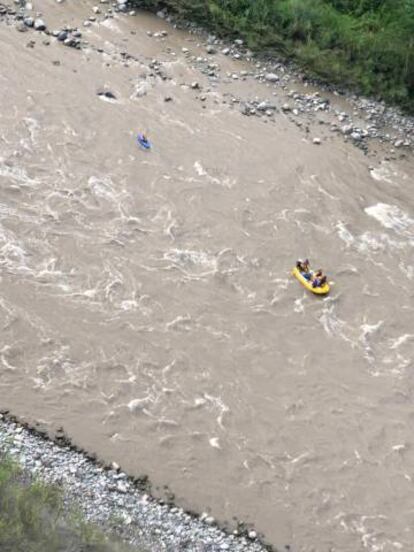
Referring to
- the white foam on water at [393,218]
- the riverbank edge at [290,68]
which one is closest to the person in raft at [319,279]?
the white foam on water at [393,218]

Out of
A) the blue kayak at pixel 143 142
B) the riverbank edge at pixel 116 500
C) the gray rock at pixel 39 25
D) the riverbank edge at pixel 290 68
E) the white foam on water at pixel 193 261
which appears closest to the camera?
the riverbank edge at pixel 116 500

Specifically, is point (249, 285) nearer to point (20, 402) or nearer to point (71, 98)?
point (20, 402)

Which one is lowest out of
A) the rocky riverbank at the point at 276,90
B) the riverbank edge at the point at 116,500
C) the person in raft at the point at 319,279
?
the riverbank edge at the point at 116,500

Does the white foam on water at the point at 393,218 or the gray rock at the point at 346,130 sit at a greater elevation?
the gray rock at the point at 346,130

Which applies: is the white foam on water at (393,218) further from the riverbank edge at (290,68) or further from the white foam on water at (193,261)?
the white foam on water at (193,261)

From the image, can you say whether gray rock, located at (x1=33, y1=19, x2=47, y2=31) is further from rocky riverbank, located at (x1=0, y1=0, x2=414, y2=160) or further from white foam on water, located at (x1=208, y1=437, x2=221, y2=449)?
white foam on water, located at (x1=208, y1=437, x2=221, y2=449)

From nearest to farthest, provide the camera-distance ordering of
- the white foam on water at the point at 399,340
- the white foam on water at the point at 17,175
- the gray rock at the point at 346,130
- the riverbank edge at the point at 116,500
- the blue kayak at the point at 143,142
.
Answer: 1. the riverbank edge at the point at 116,500
2. the white foam on water at the point at 399,340
3. the white foam on water at the point at 17,175
4. the blue kayak at the point at 143,142
5. the gray rock at the point at 346,130
